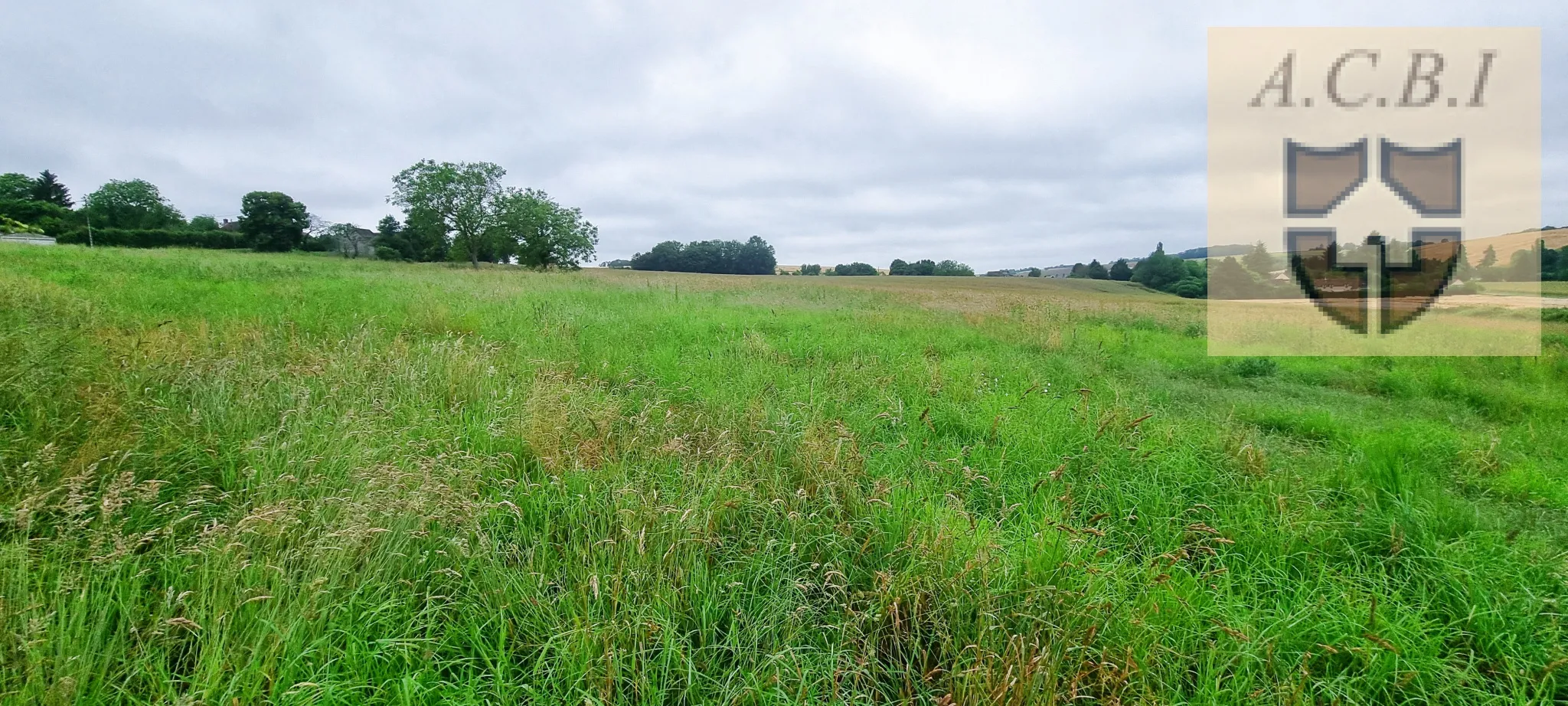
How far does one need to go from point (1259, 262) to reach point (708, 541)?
21141 millimetres

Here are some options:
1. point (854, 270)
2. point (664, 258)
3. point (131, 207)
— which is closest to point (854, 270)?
point (854, 270)

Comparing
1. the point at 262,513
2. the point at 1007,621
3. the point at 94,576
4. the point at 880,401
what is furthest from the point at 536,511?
the point at 880,401

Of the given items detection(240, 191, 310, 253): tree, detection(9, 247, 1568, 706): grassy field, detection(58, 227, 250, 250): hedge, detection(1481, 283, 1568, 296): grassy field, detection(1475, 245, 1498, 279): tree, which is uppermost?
detection(240, 191, 310, 253): tree

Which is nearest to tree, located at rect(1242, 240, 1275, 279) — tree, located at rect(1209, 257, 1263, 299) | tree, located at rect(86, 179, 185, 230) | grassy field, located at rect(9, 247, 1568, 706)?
tree, located at rect(1209, 257, 1263, 299)

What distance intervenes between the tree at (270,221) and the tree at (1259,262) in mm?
71355

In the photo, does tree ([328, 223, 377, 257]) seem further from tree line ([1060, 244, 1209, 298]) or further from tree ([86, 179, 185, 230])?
tree line ([1060, 244, 1209, 298])

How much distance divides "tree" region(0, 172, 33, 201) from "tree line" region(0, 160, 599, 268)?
0.30 ft

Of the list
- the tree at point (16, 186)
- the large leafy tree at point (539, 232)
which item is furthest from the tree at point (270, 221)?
the large leafy tree at point (539, 232)

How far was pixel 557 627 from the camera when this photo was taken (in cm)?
198

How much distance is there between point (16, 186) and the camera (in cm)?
4728

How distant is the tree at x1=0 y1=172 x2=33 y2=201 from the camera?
46094 mm

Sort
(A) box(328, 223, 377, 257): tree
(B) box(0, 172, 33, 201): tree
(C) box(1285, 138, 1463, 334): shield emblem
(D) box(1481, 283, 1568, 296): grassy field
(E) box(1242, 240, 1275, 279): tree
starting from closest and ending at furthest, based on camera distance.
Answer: (C) box(1285, 138, 1463, 334): shield emblem → (D) box(1481, 283, 1568, 296): grassy field → (E) box(1242, 240, 1275, 279): tree → (B) box(0, 172, 33, 201): tree → (A) box(328, 223, 377, 257): tree

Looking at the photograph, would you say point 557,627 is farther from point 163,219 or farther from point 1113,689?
point 163,219

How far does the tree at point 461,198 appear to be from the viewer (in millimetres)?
42438
